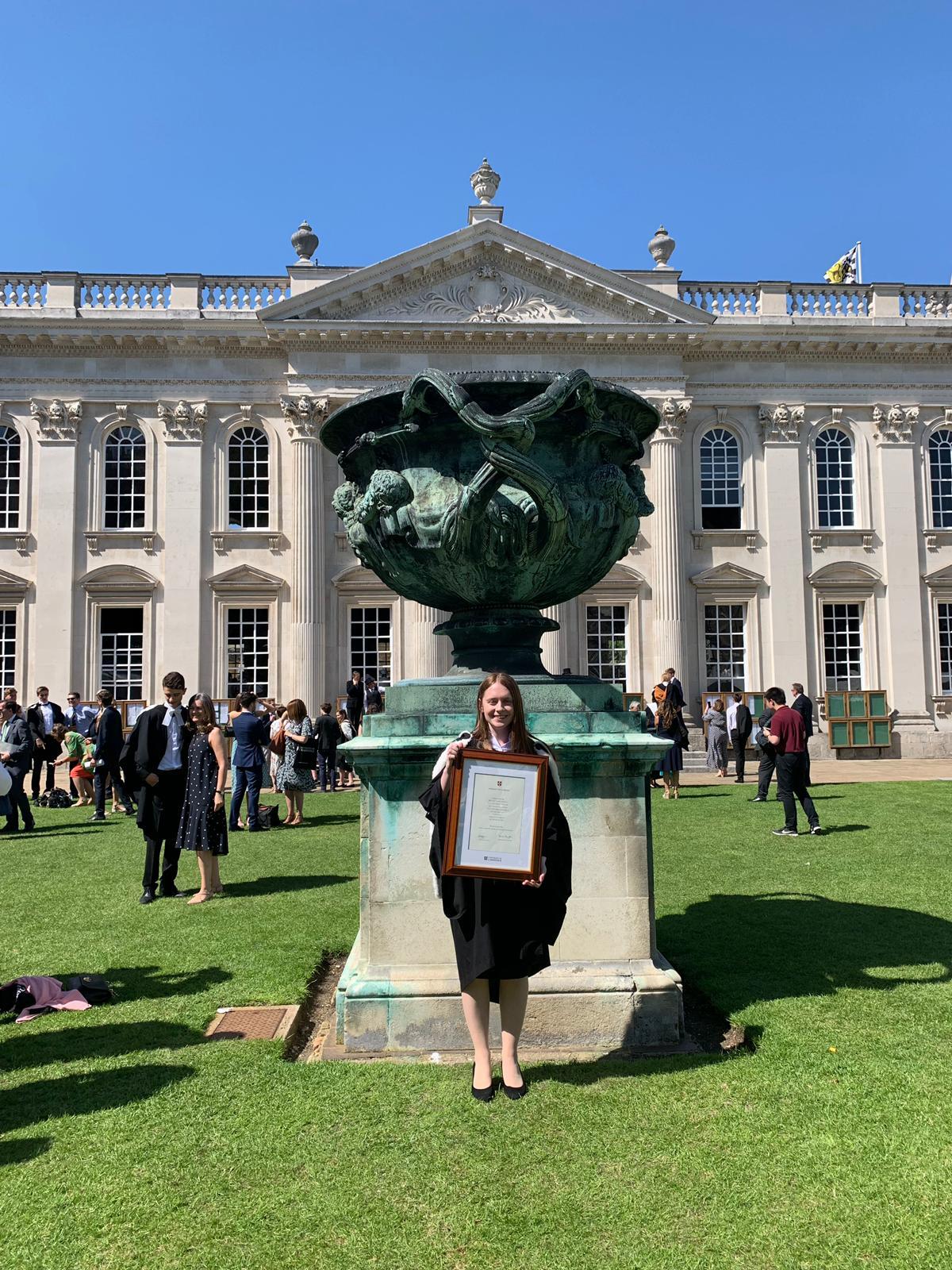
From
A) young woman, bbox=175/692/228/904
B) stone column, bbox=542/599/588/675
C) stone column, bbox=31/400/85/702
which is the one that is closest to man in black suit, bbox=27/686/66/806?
stone column, bbox=31/400/85/702

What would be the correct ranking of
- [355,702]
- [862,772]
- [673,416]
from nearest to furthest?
1. [862,772]
2. [355,702]
3. [673,416]

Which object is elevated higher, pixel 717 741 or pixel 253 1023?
pixel 717 741

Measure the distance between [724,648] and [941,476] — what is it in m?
8.40

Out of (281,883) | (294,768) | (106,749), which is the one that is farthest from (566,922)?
(106,749)

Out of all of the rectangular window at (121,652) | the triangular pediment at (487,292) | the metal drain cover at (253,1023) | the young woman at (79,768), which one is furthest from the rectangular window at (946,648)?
the metal drain cover at (253,1023)

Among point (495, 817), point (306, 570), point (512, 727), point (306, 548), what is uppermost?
point (306, 548)

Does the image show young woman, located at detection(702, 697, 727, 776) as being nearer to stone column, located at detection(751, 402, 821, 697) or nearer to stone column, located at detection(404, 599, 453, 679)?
stone column, located at detection(751, 402, 821, 697)

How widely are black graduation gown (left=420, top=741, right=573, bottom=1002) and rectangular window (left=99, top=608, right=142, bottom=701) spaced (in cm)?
2308

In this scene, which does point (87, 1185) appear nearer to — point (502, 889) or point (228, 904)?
point (502, 889)

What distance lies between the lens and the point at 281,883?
8500 millimetres

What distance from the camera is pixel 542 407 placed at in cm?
432

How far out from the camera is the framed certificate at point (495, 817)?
354 cm

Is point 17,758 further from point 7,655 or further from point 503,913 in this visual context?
point 7,655

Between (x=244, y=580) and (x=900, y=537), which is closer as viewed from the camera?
(x=244, y=580)
